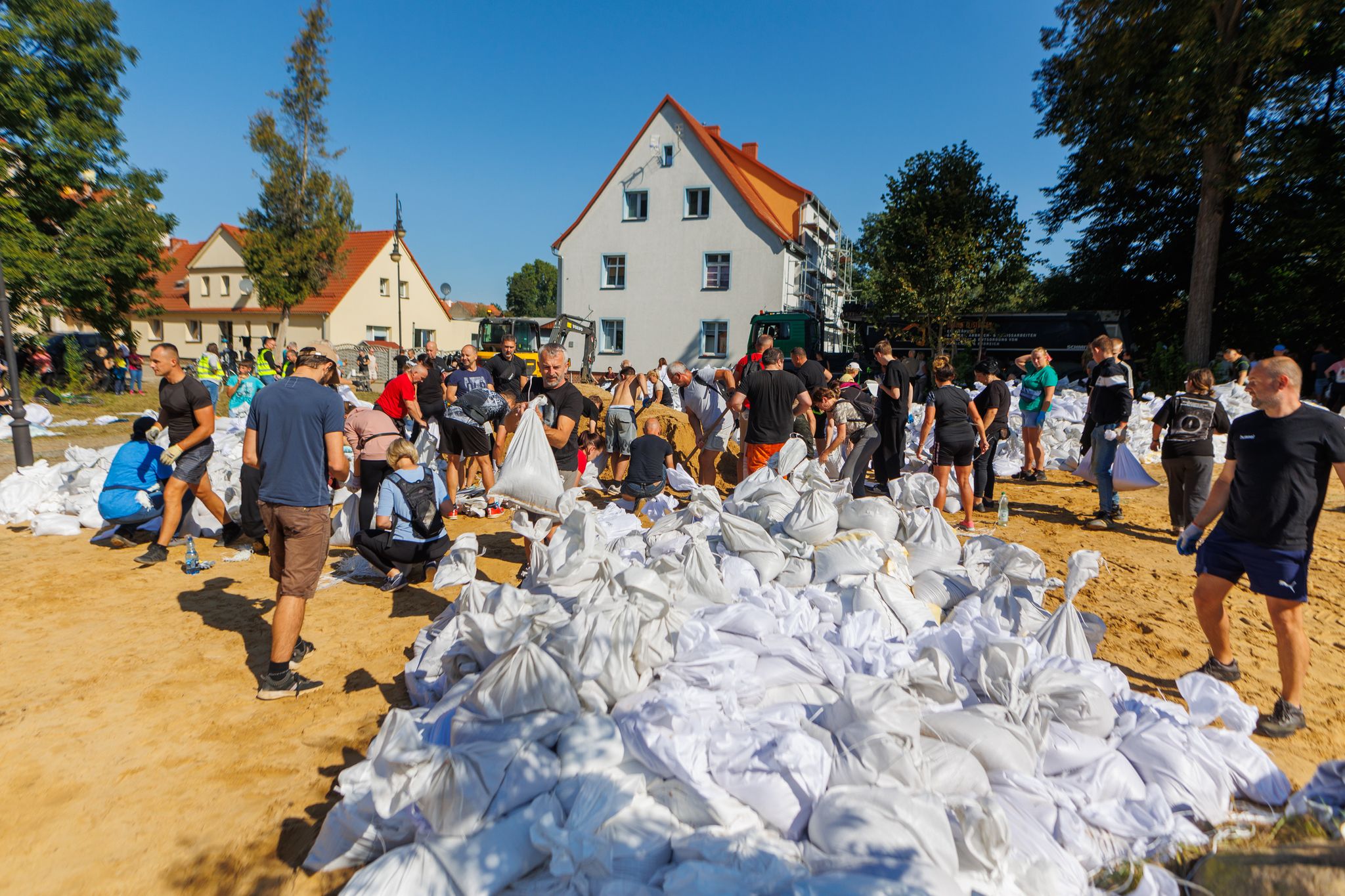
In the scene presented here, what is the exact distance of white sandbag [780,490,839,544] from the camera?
4.15 meters

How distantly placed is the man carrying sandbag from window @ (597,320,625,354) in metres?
19.7

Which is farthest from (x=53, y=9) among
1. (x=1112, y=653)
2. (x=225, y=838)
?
(x=1112, y=653)

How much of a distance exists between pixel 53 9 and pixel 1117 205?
96.8 feet

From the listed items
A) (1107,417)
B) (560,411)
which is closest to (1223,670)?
(1107,417)

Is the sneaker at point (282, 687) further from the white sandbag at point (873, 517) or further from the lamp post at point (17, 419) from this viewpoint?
the lamp post at point (17, 419)

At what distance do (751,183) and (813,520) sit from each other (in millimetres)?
25614

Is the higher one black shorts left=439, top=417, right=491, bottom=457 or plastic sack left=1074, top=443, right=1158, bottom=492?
black shorts left=439, top=417, right=491, bottom=457

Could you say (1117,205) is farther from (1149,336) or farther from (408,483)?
(408,483)

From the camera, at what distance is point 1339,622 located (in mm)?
4242

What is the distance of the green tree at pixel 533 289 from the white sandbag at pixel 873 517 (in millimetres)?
65540

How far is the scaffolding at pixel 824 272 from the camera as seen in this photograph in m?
26.0

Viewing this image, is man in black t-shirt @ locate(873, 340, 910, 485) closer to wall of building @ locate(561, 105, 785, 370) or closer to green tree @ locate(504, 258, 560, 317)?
wall of building @ locate(561, 105, 785, 370)

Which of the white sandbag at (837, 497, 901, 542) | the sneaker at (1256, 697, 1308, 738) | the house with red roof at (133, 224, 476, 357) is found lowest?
the sneaker at (1256, 697, 1308, 738)

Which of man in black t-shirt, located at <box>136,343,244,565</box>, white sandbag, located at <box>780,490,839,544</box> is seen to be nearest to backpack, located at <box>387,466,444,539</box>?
man in black t-shirt, located at <box>136,343,244,565</box>
